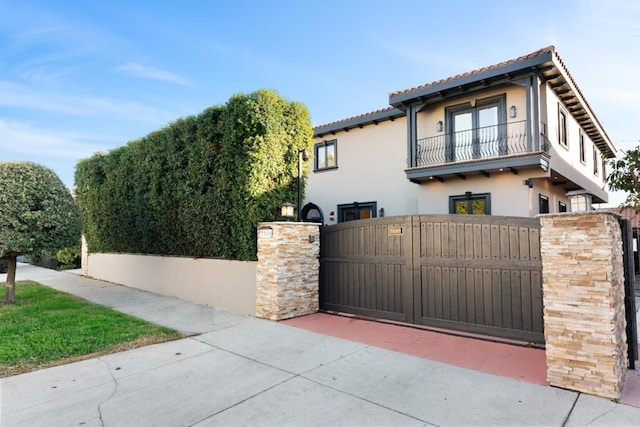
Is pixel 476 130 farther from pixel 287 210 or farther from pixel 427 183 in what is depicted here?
pixel 287 210

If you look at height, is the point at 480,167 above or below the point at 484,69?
below

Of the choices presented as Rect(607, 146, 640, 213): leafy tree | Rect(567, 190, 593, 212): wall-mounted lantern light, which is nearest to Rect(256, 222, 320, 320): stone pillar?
Rect(567, 190, 593, 212): wall-mounted lantern light

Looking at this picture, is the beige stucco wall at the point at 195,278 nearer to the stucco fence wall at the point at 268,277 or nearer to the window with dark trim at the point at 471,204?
the stucco fence wall at the point at 268,277

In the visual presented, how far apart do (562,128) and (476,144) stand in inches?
125

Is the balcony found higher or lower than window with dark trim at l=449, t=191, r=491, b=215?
higher

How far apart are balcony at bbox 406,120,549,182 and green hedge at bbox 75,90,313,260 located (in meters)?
4.62

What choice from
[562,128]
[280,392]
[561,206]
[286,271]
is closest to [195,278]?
[286,271]

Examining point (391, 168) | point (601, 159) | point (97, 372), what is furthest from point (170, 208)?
point (601, 159)

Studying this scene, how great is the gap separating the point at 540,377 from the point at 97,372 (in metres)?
5.07

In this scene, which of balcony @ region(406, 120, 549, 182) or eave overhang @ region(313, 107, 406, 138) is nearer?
balcony @ region(406, 120, 549, 182)

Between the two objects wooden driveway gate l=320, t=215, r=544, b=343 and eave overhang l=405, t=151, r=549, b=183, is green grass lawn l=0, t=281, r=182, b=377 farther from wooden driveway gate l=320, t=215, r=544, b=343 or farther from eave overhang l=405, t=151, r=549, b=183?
eave overhang l=405, t=151, r=549, b=183

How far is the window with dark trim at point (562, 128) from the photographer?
11.0m

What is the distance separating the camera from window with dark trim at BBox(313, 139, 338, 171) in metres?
14.6

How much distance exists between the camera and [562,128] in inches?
447
